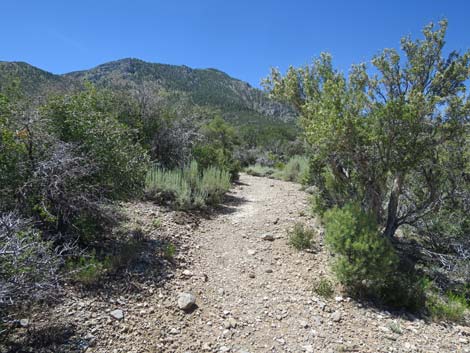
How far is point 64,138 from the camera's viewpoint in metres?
4.21

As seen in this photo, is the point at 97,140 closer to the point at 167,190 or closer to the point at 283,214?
the point at 167,190

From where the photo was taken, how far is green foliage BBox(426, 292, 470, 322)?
3525mm

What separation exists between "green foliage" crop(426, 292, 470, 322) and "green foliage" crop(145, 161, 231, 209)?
14.5 feet

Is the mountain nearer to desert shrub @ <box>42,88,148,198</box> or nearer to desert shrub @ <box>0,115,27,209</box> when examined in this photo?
desert shrub @ <box>42,88,148,198</box>

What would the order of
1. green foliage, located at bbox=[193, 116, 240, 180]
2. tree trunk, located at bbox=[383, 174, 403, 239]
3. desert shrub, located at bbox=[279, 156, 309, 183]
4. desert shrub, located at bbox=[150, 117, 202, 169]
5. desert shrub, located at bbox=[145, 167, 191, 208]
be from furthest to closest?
desert shrub, located at bbox=[279, 156, 309, 183]
green foliage, located at bbox=[193, 116, 240, 180]
desert shrub, located at bbox=[150, 117, 202, 169]
desert shrub, located at bbox=[145, 167, 191, 208]
tree trunk, located at bbox=[383, 174, 403, 239]

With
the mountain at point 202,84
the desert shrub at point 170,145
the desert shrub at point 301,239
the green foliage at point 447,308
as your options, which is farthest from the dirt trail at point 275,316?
the mountain at point 202,84

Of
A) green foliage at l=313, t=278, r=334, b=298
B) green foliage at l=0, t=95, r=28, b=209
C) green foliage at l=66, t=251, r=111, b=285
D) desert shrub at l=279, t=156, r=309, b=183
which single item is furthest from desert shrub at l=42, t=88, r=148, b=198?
desert shrub at l=279, t=156, r=309, b=183

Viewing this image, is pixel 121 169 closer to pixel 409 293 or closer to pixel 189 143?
pixel 409 293

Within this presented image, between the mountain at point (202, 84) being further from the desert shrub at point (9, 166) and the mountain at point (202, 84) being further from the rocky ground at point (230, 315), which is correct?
the desert shrub at point (9, 166)

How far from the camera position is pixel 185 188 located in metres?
6.53

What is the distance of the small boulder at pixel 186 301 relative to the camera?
131 inches

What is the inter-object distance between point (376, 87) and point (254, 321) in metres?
4.24

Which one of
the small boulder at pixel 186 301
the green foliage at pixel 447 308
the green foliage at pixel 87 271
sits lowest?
the small boulder at pixel 186 301

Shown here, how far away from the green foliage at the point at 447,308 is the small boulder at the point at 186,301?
113 inches
